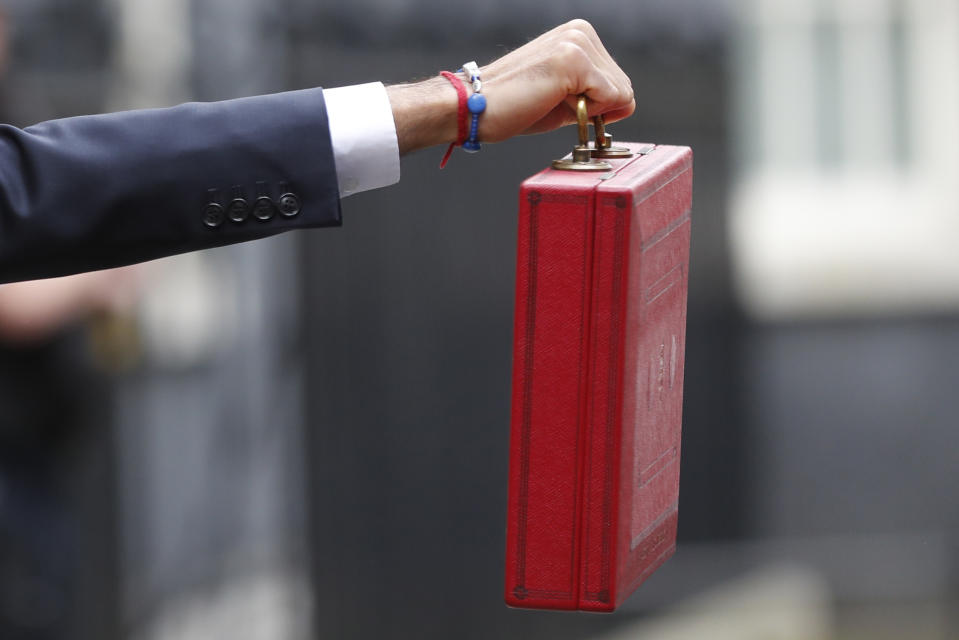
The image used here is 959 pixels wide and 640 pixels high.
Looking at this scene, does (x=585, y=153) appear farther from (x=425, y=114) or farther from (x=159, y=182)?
(x=159, y=182)

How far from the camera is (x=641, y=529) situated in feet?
5.54

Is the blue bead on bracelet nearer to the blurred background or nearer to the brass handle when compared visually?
the brass handle

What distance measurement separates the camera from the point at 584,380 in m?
1.59

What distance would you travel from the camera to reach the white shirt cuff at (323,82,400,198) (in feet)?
5.55

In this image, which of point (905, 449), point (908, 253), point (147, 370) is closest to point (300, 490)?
point (147, 370)

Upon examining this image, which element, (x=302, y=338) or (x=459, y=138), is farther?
(x=302, y=338)

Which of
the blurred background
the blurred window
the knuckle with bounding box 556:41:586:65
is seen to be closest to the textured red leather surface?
the knuckle with bounding box 556:41:586:65

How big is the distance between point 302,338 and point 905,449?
2.58 metres

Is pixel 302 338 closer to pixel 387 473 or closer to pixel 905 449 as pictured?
pixel 387 473

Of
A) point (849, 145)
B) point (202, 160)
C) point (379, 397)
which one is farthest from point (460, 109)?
point (849, 145)

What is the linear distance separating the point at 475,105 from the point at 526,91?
6 centimetres

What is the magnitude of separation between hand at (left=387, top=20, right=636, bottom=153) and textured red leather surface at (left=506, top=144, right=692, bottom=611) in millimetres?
77

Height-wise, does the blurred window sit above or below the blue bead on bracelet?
below

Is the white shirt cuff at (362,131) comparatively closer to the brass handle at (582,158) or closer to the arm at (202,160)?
the arm at (202,160)
